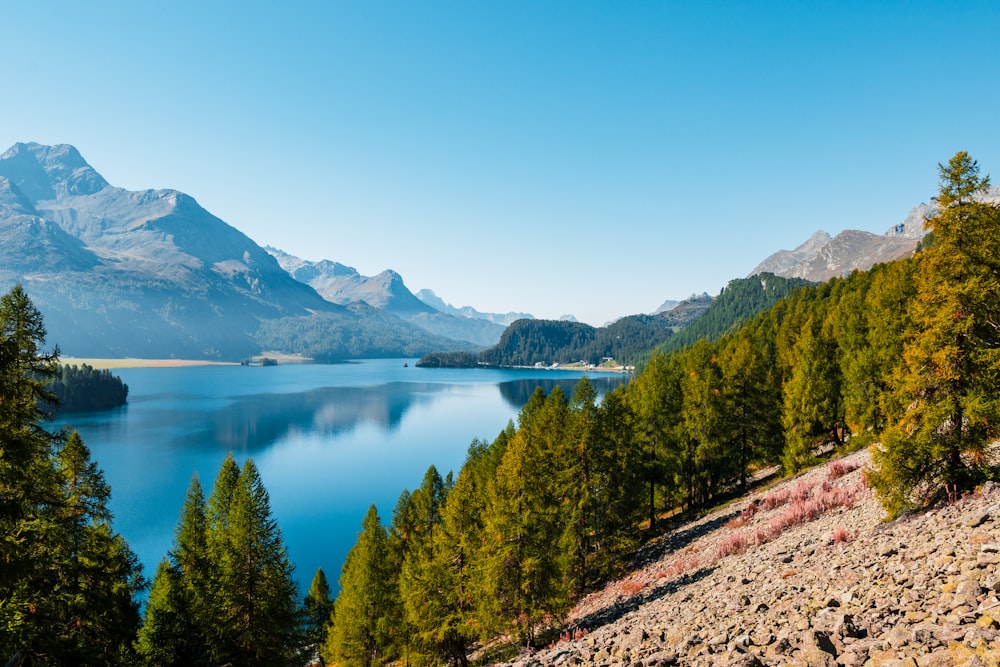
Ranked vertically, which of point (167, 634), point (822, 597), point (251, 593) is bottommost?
point (167, 634)

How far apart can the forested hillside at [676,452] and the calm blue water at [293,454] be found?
107ft

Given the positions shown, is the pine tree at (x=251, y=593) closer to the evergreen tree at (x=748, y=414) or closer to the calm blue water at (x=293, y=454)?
the calm blue water at (x=293, y=454)

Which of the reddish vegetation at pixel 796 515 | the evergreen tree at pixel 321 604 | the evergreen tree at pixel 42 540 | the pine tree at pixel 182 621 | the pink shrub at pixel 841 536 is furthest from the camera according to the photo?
the evergreen tree at pixel 321 604

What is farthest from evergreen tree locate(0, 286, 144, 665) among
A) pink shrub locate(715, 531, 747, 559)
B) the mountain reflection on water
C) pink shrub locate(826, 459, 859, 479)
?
the mountain reflection on water

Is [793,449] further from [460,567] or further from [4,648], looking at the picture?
[4,648]

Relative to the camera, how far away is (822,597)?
13219 millimetres

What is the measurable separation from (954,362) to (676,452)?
2437 centimetres

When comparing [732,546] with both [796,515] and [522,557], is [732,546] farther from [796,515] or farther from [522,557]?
[522,557]

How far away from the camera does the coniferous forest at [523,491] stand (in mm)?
16688

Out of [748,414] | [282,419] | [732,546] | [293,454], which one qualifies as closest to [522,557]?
[732,546]

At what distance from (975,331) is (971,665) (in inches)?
558

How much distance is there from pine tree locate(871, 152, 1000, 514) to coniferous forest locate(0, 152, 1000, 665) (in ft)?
0.22

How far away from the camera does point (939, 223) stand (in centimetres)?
1747

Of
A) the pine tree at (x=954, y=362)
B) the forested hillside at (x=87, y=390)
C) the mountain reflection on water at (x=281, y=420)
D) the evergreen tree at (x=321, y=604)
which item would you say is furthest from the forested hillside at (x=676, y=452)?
the forested hillside at (x=87, y=390)
